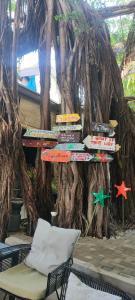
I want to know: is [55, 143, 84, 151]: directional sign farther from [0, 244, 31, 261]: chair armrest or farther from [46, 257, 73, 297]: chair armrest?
[46, 257, 73, 297]: chair armrest

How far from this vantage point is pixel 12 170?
4.47m

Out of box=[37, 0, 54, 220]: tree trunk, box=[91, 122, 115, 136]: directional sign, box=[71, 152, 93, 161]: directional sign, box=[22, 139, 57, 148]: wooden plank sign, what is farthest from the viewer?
box=[37, 0, 54, 220]: tree trunk

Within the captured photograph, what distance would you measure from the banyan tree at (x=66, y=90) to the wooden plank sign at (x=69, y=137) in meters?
0.18

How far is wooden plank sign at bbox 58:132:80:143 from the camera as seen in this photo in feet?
15.1

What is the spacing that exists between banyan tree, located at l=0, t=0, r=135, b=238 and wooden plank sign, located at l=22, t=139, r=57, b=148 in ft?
0.94

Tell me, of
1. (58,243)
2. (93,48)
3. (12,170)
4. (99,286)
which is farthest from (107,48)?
(99,286)

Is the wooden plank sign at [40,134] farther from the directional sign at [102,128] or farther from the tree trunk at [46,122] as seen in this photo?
the directional sign at [102,128]

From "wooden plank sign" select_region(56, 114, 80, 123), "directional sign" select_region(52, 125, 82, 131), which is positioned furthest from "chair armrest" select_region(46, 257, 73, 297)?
"wooden plank sign" select_region(56, 114, 80, 123)

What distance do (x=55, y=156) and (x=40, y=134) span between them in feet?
1.61

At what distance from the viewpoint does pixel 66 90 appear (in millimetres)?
4816

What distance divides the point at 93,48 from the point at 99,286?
3926 millimetres

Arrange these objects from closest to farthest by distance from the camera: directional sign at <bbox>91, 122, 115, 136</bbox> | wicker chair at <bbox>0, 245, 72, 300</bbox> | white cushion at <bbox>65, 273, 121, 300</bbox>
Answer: white cushion at <bbox>65, 273, 121, 300</bbox>, wicker chair at <bbox>0, 245, 72, 300</bbox>, directional sign at <bbox>91, 122, 115, 136</bbox>

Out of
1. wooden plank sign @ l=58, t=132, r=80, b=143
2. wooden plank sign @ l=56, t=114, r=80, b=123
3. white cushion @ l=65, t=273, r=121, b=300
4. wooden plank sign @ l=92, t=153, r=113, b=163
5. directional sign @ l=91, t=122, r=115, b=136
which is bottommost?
white cushion @ l=65, t=273, r=121, b=300

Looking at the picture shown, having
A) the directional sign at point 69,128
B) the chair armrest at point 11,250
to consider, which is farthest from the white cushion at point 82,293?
the directional sign at point 69,128
